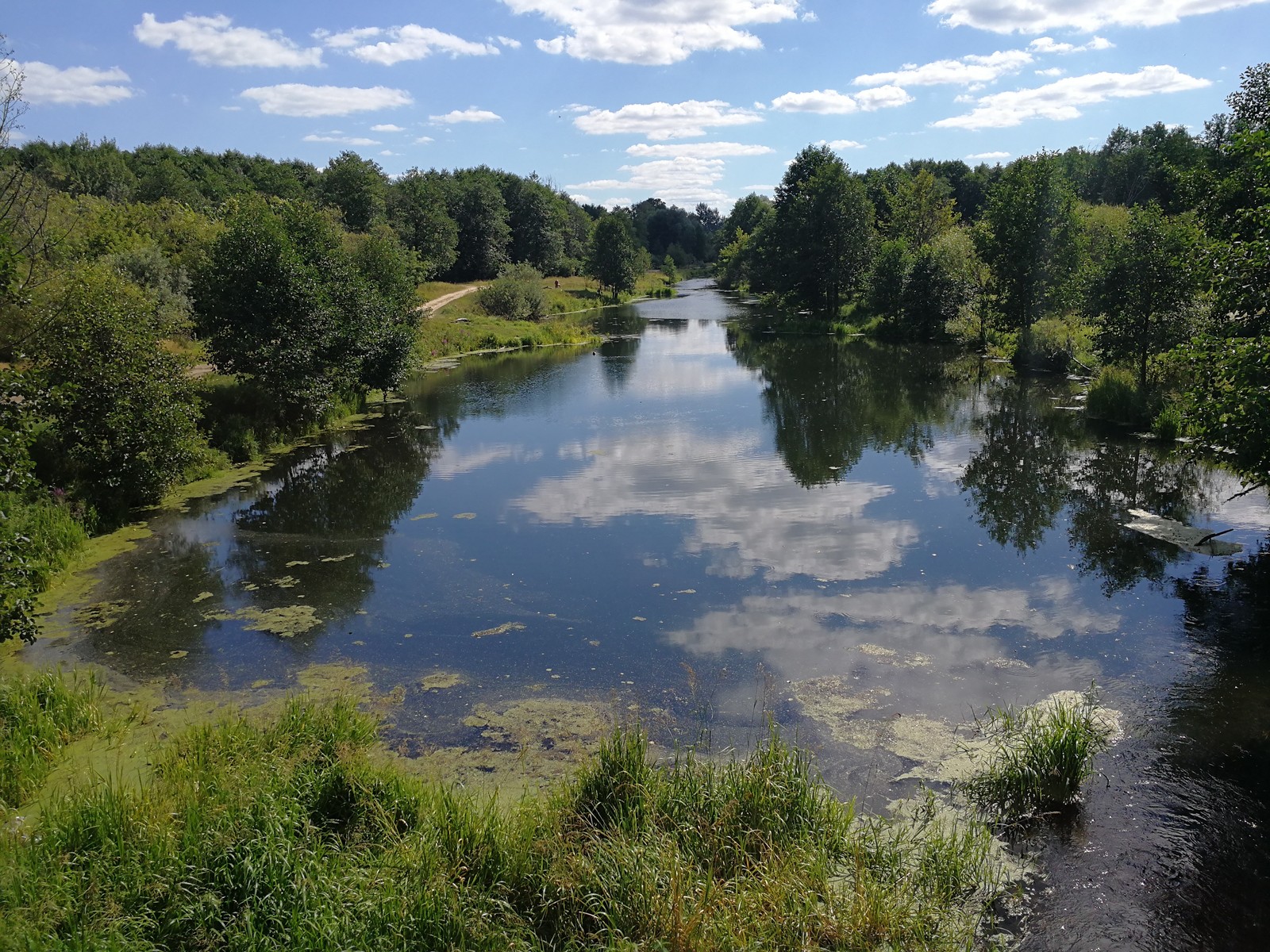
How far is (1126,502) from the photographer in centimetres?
1477

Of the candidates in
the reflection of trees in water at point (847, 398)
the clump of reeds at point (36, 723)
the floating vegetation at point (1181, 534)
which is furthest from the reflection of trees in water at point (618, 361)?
the clump of reeds at point (36, 723)

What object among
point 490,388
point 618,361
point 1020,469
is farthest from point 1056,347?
point 490,388

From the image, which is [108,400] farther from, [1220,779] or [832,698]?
[1220,779]

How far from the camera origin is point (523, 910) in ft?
17.6

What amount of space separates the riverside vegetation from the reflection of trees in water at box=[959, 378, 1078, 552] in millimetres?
7923

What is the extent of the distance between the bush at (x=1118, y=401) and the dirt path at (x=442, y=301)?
104 feet

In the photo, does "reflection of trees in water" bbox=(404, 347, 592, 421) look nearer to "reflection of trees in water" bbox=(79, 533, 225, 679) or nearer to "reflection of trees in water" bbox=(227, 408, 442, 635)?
"reflection of trees in water" bbox=(227, 408, 442, 635)

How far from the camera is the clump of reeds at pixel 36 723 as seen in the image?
6719 millimetres

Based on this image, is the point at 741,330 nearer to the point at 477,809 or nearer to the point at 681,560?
the point at 681,560

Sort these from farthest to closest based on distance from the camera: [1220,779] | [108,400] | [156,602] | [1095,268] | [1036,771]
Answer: [1095,268] → [108,400] → [156,602] → [1220,779] → [1036,771]

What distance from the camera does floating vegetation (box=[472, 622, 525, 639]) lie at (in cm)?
1048

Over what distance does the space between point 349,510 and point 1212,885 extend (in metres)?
14.5

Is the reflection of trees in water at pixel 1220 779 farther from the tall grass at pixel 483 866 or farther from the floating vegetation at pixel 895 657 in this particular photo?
the floating vegetation at pixel 895 657

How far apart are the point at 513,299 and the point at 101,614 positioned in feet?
138
